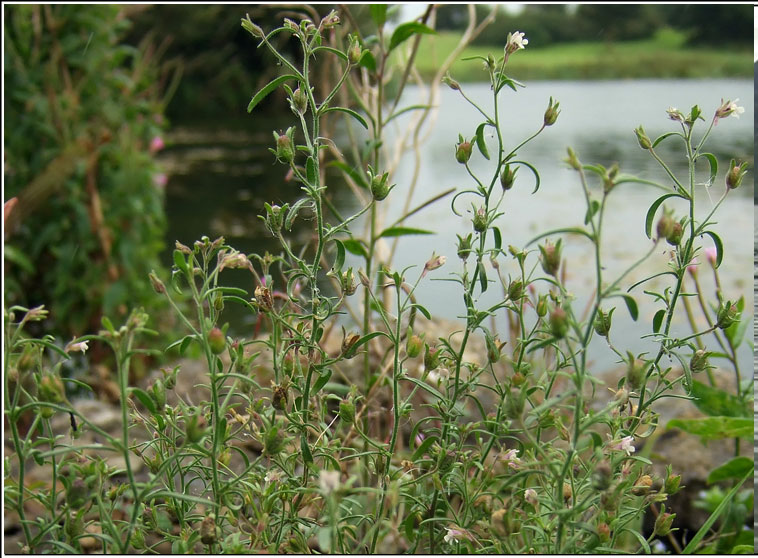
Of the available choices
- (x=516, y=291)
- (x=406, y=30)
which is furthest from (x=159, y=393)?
(x=406, y=30)

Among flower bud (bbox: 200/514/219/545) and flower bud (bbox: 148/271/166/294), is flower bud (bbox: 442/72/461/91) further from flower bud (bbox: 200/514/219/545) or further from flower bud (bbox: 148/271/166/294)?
flower bud (bbox: 200/514/219/545)

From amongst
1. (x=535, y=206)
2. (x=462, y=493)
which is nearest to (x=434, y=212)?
(x=535, y=206)

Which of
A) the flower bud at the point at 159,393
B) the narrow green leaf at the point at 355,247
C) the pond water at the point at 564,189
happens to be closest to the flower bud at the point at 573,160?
the flower bud at the point at 159,393

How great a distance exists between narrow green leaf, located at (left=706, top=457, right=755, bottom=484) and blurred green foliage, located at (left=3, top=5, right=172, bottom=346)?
1707 millimetres

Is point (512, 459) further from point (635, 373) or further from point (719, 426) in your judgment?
point (719, 426)

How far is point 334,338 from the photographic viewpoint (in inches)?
82.5

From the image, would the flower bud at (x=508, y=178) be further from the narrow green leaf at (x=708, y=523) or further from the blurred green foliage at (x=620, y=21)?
the blurred green foliage at (x=620, y=21)

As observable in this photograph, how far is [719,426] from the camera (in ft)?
3.36

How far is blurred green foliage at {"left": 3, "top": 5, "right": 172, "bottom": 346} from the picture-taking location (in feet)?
6.92

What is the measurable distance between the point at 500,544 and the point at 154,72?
221 centimetres

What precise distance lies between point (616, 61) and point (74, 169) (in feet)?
7.57

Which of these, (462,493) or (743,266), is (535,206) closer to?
(743,266)

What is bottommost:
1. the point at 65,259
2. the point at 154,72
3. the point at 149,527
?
the point at 65,259

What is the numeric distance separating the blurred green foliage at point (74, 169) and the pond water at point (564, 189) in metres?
0.35
